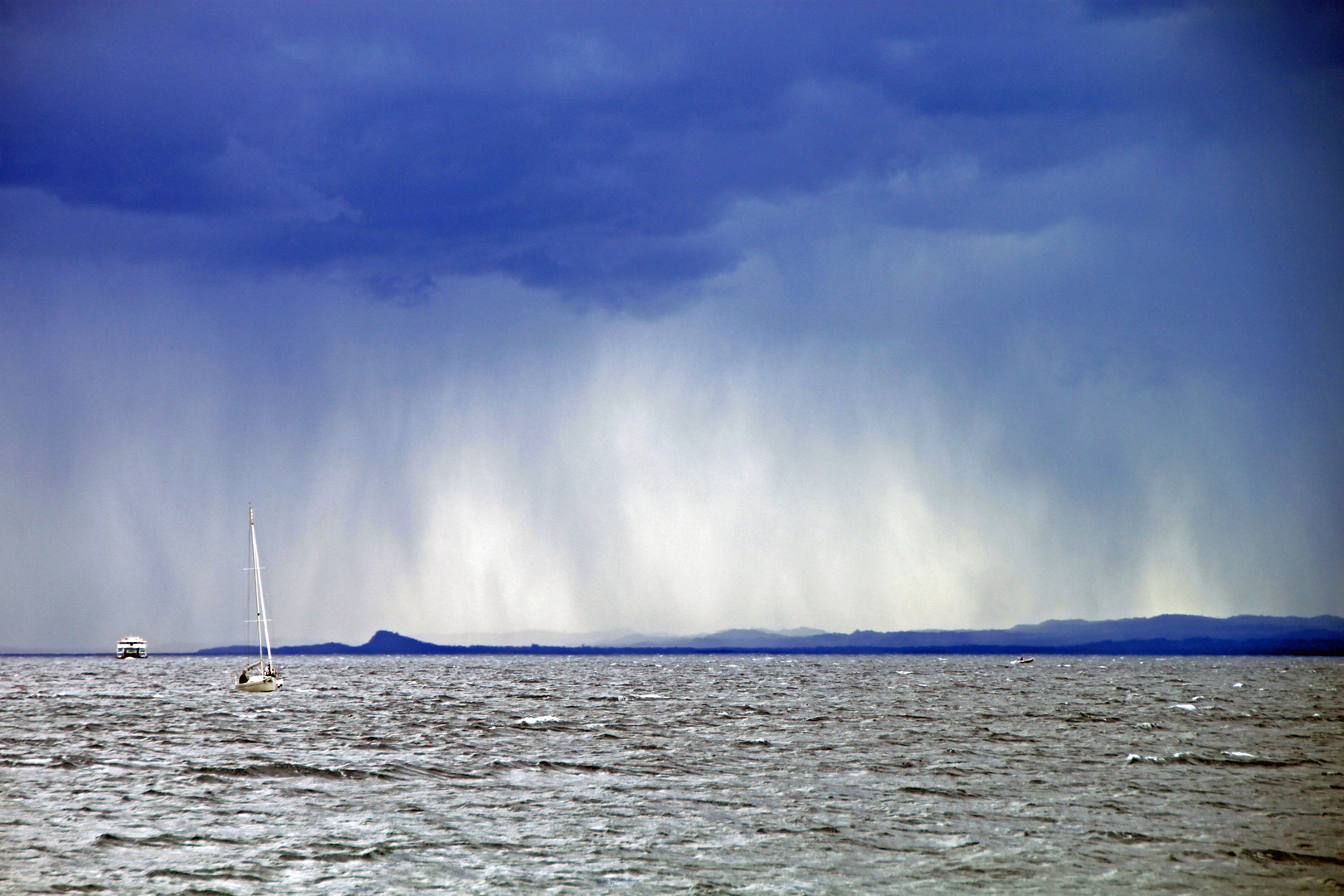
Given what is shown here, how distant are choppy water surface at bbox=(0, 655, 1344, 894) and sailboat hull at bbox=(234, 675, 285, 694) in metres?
41.8

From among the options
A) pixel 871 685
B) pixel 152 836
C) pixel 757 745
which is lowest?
pixel 871 685

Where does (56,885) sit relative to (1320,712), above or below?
above

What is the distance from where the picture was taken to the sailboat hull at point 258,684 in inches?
4281

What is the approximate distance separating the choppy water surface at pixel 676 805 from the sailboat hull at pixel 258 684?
137ft

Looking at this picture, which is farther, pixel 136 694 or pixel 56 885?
pixel 136 694

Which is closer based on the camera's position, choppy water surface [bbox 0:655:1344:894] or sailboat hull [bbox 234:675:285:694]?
choppy water surface [bbox 0:655:1344:894]

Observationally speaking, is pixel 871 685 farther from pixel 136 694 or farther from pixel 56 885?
pixel 56 885

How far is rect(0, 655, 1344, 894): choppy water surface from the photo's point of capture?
23.3m

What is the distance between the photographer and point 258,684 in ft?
358

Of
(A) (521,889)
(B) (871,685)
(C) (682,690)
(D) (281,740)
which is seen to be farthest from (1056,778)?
(B) (871,685)

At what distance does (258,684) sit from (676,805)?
8876cm

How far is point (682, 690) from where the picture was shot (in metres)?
117

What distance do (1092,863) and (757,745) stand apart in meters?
27.1

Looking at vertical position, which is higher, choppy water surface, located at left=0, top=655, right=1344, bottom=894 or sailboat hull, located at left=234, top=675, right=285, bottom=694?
choppy water surface, located at left=0, top=655, right=1344, bottom=894
